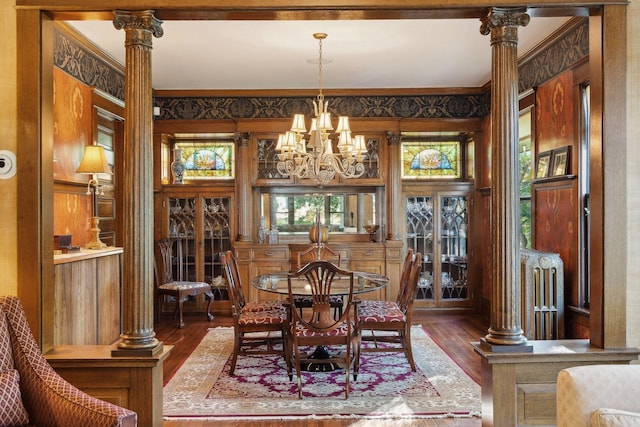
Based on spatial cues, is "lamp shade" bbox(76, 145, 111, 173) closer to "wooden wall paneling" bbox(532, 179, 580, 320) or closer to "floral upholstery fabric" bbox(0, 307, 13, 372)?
"floral upholstery fabric" bbox(0, 307, 13, 372)

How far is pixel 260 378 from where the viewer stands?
4.22 metres

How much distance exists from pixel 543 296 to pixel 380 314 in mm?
1441

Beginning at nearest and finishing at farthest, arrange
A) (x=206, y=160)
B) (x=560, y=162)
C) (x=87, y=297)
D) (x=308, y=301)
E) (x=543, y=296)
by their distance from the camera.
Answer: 1. (x=87, y=297)
2. (x=543, y=296)
3. (x=560, y=162)
4. (x=308, y=301)
5. (x=206, y=160)

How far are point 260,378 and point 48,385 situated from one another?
220 cm

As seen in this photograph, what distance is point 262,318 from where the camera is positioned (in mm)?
4293

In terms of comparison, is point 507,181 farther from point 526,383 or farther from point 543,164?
point 543,164

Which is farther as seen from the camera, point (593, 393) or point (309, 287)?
point (309, 287)

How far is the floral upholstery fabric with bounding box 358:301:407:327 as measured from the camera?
4.27m

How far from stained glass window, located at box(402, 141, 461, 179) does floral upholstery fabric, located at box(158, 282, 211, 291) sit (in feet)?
10.2

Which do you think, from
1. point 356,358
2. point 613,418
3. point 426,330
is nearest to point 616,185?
point 613,418

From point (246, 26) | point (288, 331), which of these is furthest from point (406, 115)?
point (288, 331)

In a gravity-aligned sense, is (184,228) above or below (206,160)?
below

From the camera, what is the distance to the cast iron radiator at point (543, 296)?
441cm

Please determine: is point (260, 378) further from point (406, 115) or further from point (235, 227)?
point (406, 115)
